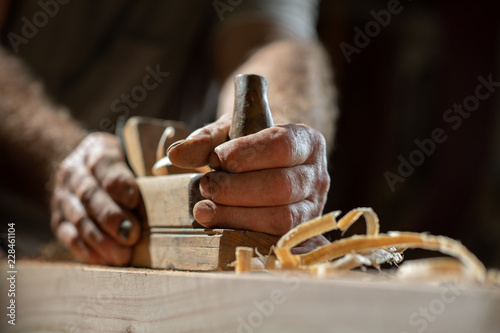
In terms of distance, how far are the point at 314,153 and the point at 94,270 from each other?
16.1 inches

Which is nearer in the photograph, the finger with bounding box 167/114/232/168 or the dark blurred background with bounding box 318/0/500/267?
the finger with bounding box 167/114/232/168

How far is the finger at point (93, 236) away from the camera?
1056mm

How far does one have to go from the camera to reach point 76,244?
4.04 feet

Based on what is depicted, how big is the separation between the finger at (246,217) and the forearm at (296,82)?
0.47 meters

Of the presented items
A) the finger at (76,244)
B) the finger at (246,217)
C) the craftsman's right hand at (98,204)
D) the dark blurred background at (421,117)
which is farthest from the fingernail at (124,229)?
the dark blurred background at (421,117)

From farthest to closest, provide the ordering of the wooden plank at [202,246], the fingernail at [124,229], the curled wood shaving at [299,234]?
the fingernail at [124,229] < the wooden plank at [202,246] < the curled wood shaving at [299,234]

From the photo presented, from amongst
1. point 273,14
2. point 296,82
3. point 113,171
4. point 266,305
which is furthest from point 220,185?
point 273,14

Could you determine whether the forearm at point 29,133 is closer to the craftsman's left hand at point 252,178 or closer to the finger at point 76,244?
the finger at point 76,244

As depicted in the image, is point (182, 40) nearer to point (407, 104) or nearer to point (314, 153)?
point (314, 153)

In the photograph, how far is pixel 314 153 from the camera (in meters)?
0.87

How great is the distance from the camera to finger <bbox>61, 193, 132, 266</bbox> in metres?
1.06

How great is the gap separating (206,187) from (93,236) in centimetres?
45

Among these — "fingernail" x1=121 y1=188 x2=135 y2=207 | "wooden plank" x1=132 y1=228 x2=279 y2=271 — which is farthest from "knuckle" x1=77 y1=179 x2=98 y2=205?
"wooden plank" x1=132 y1=228 x2=279 y2=271

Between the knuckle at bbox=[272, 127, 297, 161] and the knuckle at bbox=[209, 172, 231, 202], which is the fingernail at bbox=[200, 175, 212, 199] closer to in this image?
the knuckle at bbox=[209, 172, 231, 202]
